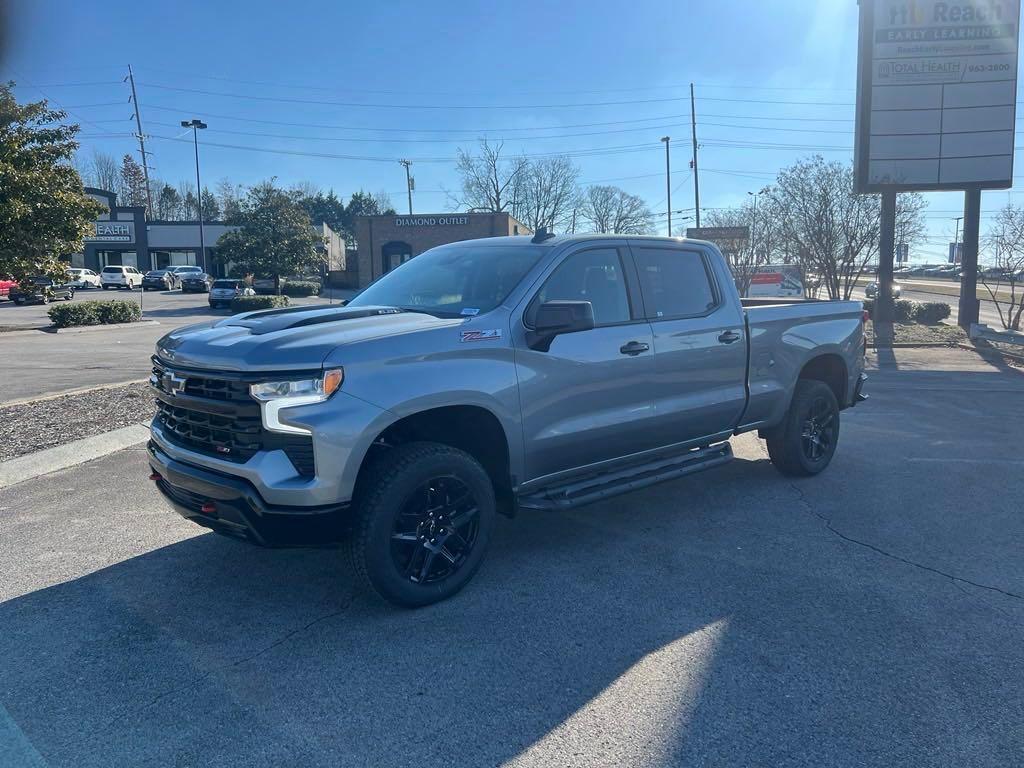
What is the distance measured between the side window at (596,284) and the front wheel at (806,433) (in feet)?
7.22

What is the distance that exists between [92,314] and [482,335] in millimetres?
24137

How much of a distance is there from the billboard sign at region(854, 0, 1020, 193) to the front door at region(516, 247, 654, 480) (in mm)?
17337

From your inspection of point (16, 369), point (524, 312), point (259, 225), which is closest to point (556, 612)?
point (524, 312)

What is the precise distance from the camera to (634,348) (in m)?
5.06

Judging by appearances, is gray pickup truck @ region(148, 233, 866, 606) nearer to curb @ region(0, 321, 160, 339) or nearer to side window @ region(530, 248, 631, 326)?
side window @ region(530, 248, 631, 326)

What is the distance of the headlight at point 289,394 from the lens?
3637mm

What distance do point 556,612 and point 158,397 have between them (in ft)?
8.41

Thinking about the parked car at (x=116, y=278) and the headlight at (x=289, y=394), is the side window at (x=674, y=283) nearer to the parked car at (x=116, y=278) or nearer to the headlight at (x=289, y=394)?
the headlight at (x=289, y=394)

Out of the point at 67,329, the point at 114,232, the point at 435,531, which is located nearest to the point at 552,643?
the point at 435,531

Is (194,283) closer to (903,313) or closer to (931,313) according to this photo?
(903,313)

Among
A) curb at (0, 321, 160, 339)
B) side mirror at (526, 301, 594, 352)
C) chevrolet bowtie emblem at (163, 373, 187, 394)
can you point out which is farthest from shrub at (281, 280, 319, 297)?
side mirror at (526, 301, 594, 352)

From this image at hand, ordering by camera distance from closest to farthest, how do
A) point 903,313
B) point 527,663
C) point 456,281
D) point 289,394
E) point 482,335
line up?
point 527,663
point 289,394
point 482,335
point 456,281
point 903,313

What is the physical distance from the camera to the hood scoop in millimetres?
4195

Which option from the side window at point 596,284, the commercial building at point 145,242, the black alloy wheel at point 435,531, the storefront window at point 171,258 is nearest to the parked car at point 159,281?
the commercial building at point 145,242
